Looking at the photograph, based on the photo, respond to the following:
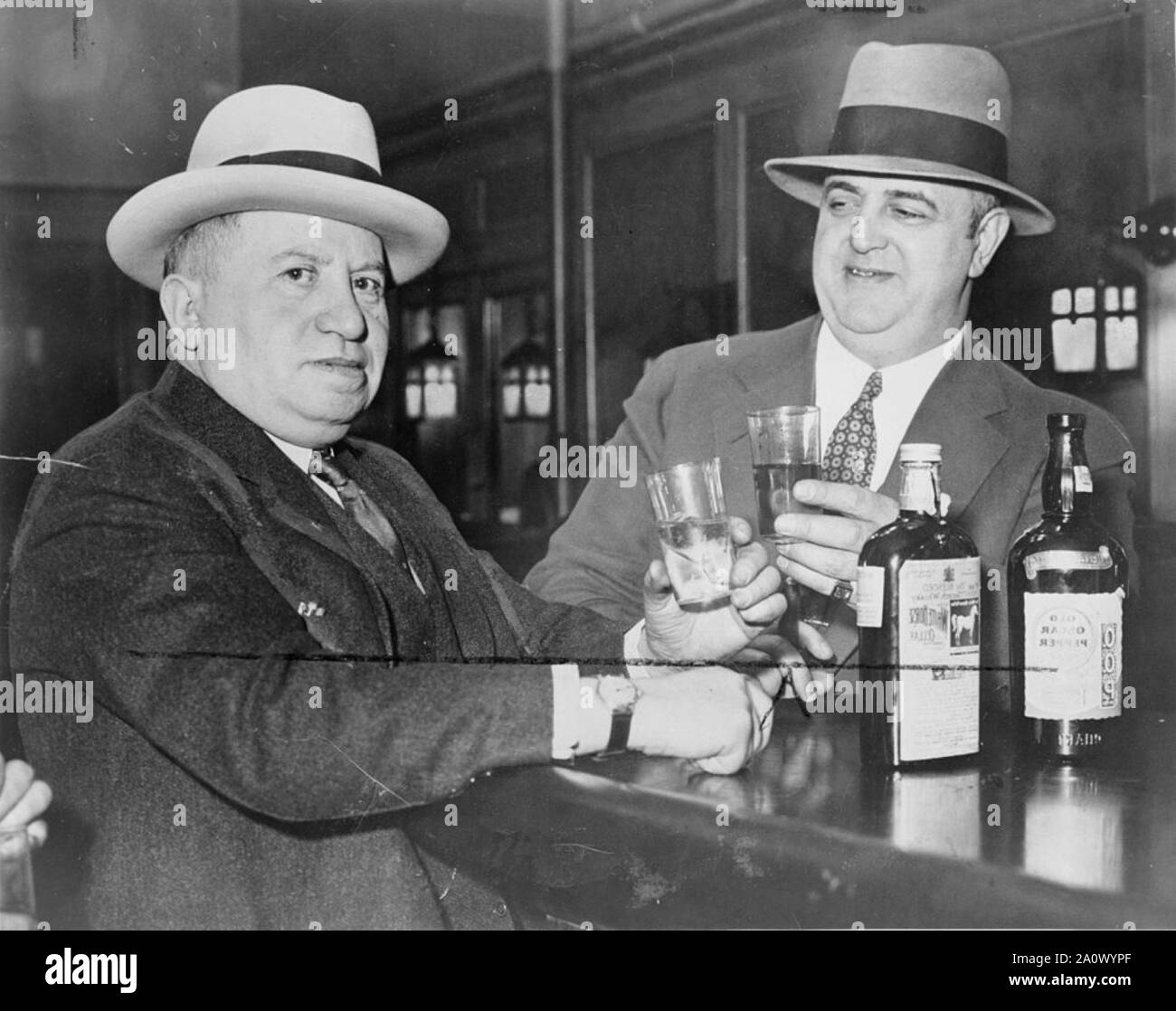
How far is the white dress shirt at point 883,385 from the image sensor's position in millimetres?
1601

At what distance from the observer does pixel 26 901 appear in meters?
1.46

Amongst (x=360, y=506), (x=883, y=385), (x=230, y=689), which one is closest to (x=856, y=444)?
(x=883, y=385)

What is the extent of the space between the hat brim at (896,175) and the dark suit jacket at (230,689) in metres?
0.82

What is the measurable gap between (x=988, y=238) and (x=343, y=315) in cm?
93

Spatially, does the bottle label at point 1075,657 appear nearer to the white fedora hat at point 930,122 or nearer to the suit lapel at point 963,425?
the suit lapel at point 963,425

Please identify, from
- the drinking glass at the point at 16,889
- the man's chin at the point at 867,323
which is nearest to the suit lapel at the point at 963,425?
the man's chin at the point at 867,323

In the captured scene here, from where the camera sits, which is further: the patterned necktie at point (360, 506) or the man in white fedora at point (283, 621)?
the patterned necktie at point (360, 506)

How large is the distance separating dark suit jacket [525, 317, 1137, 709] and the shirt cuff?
13.3 inches

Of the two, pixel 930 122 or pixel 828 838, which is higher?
pixel 930 122

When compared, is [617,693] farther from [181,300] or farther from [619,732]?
[181,300]

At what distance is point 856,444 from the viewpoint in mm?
1588

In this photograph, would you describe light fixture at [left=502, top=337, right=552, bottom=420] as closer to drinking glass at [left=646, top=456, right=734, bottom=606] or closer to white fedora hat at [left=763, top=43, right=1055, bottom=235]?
drinking glass at [left=646, top=456, right=734, bottom=606]

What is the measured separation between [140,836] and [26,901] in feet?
0.86
